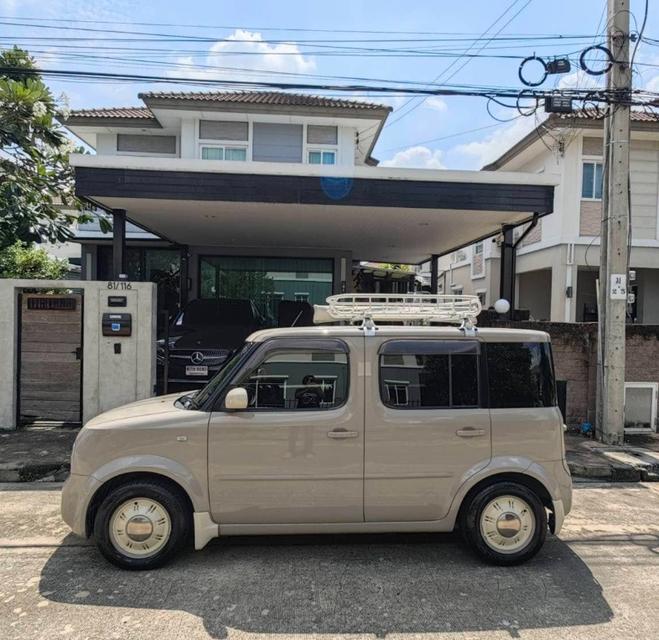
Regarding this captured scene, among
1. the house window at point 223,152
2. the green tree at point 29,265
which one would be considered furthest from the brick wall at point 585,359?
the green tree at point 29,265

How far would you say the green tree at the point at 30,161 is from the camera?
30.0 ft

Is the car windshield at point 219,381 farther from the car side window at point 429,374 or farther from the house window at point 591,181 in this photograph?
the house window at point 591,181

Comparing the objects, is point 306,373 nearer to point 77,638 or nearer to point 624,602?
point 77,638

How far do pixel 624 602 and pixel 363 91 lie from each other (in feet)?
25.7

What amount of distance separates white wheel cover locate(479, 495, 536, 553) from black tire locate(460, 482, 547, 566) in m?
0.02

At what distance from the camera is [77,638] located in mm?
3070

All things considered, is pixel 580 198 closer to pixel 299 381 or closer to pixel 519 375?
pixel 519 375

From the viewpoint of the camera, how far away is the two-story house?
8352mm

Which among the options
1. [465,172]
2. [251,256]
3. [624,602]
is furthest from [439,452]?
[251,256]

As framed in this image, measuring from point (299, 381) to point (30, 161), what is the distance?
9035 mm

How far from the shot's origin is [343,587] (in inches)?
145

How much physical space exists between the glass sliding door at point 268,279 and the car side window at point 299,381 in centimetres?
1143

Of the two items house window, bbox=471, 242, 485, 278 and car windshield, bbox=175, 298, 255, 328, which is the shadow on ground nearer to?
car windshield, bbox=175, 298, 255, 328

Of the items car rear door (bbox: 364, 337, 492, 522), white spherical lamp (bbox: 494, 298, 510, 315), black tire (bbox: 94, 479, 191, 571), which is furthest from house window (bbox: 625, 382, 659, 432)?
black tire (bbox: 94, 479, 191, 571)
